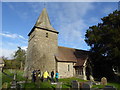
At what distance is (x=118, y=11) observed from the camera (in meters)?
17.8

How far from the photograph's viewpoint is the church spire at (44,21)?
23.3m

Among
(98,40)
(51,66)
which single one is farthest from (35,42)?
(98,40)

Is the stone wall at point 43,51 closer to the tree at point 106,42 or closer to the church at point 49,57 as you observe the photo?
the church at point 49,57

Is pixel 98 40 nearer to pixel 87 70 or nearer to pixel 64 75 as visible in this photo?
pixel 87 70

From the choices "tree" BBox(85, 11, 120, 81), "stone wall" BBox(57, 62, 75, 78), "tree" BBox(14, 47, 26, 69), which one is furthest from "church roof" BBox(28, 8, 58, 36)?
"tree" BBox(14, 47, 26, 69)

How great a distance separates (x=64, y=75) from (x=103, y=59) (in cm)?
869

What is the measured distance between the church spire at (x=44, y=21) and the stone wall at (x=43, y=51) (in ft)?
3.77

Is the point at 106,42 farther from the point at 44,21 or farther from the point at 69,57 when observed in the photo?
the point at 44,21

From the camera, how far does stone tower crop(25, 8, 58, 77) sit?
2074 cm

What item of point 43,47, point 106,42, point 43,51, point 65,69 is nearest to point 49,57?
point 43,51

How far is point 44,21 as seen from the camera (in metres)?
24.3

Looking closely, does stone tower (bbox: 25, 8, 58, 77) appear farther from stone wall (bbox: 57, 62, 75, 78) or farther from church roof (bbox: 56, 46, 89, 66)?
stone wall (bbox: 57, 62, 75, 78)

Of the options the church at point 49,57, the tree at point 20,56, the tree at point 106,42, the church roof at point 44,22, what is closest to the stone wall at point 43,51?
the church at point 49,57

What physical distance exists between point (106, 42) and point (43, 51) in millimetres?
12678
